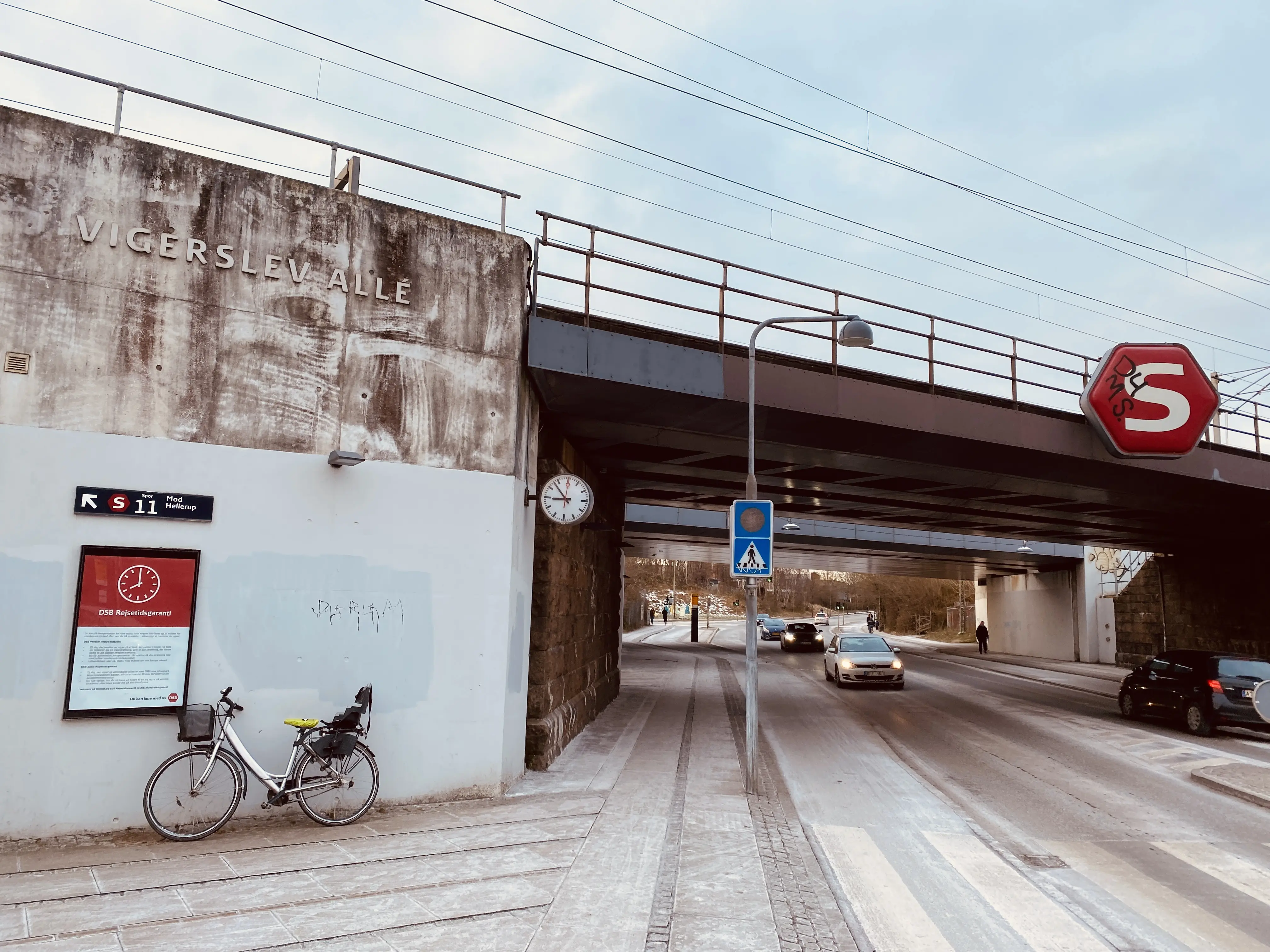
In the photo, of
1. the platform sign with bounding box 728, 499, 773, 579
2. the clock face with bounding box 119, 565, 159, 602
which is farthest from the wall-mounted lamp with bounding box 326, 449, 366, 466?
the platform sign with bounding box 728, 499, 773, 579

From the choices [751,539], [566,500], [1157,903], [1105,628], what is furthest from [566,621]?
[1105,628]

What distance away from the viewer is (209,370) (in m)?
8.29

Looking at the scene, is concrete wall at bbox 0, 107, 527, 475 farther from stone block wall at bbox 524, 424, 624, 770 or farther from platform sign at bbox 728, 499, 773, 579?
platform sign at bbox 728, 499, 773, 579

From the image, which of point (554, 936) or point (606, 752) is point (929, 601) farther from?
point (554, 936)

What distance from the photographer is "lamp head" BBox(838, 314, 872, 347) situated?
10508 millimetres

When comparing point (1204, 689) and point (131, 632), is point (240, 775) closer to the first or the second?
point (131, 632)

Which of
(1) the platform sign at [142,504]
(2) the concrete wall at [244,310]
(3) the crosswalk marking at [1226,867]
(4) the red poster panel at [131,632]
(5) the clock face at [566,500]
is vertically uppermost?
(2) the concrete wall at [244,310]

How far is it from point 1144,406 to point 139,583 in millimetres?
15874

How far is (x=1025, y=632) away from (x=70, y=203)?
47829mm

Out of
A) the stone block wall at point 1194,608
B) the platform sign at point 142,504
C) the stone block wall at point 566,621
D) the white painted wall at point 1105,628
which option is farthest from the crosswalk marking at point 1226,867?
the white painted wall at point 1105,628

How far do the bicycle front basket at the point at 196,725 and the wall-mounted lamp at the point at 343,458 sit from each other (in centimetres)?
256

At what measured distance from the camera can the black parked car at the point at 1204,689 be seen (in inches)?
608

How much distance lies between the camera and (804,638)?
42.8 m

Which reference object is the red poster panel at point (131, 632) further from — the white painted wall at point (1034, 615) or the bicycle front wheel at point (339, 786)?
the white painted wall at point (1034, 615)
